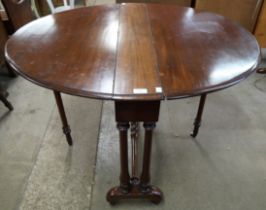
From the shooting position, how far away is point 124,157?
3.34 ft

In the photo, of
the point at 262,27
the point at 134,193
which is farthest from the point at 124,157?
the point at 262,27

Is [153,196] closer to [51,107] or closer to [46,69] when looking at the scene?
[46,69]

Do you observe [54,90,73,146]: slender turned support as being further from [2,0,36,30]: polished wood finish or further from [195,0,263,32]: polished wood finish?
[195,0,263,32]: polished wood finish

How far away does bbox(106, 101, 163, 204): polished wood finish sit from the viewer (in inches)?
30.5

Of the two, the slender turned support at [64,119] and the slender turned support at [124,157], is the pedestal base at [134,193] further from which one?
the slender turned support at [64,119]

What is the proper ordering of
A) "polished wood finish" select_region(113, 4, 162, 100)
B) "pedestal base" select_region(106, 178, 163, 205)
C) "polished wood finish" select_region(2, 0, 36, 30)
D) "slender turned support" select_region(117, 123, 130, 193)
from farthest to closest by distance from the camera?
"polished wood finish" select_region(2, 0, 36, 30) < "pedestal base" select_region(106, 178, 163, 205) < "slender turned support" select_region(117, 123, 130, 193) < "polished wood finish" select_region(113, 4, 162, 100)

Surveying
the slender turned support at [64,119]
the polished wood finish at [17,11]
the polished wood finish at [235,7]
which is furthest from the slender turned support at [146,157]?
the polished wood finish at [17,11]

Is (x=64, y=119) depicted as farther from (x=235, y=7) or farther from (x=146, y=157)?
(x=235, y=7)

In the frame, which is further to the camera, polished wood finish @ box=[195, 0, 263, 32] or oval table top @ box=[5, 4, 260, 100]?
polished wood finish @ box=[195, 0, 263, 32]

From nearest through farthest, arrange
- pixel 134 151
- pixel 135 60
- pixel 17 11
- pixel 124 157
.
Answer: pixel 135 60 → pixel 124 157 → pixel 134 151 → pixel 17 11

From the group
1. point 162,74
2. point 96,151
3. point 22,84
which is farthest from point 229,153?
point 22,84

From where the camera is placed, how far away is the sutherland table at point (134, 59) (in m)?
0.70

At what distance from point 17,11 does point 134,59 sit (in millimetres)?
1937

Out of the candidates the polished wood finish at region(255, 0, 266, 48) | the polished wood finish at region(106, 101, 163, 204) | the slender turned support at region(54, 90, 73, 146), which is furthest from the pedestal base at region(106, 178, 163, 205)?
the polished wood finish at region(255, 0, 266, 48)
